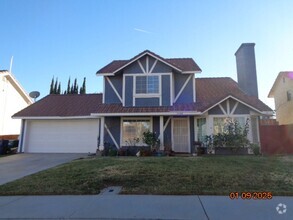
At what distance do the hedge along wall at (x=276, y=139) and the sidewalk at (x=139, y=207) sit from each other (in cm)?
1072

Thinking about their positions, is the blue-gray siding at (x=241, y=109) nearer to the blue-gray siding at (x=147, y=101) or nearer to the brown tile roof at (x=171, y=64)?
the brown tile roof at (x=171, y=64)

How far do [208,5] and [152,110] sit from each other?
6658mm

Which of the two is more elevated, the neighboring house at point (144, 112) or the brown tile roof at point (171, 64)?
the brown tile roof at point (171, 64)

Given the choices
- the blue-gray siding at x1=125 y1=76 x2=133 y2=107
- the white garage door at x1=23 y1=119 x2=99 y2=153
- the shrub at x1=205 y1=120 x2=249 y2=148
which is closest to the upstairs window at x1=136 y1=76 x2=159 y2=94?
the blue-gray siding at x1=125 y1=76 x2=133 y2=107

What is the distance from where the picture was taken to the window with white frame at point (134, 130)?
50.4ft

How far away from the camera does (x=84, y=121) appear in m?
17.1

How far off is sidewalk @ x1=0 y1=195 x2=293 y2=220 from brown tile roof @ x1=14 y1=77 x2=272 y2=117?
8858 millimetres

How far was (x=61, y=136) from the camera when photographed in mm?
17125

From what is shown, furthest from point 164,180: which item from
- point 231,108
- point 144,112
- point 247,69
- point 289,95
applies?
point 289,95

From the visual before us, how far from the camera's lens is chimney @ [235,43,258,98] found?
1881 centimetres

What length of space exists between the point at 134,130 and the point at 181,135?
3.12 metres

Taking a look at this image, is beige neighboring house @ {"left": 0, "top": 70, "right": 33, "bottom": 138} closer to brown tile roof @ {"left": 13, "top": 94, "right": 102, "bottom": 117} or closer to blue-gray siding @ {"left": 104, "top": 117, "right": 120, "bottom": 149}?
brown tile roof @ {"left": 13, "top": 94, "right": 102, "bottom": 117}

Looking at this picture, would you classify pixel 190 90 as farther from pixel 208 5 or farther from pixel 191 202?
pixel 191 202

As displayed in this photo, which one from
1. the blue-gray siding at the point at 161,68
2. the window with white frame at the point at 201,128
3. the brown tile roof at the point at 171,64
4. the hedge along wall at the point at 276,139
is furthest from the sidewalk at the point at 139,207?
the brown tile roof at the point at 171,64
